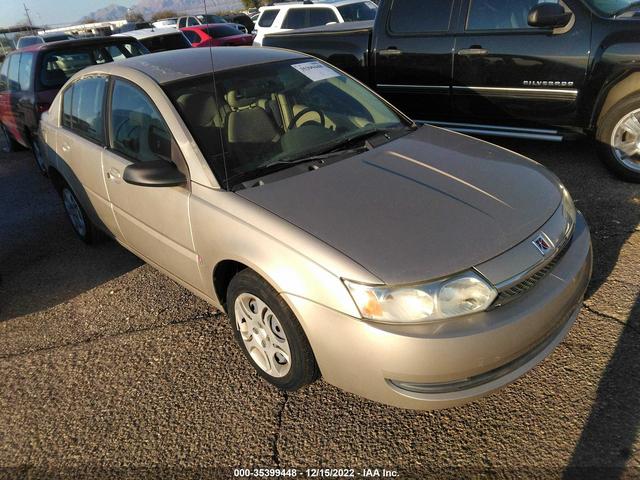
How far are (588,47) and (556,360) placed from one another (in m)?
3.08

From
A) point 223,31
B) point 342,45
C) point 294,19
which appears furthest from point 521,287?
point 223,31

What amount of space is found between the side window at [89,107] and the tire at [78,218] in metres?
0.66

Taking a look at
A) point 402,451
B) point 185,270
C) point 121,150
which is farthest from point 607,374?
point 121,150

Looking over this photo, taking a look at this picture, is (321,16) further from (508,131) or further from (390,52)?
(508,131)

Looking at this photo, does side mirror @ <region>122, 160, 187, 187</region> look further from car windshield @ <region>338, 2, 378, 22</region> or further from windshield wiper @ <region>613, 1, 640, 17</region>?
car windshield @ <region>338, 2, 378, 22</region>

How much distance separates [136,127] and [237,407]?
1.83 metres

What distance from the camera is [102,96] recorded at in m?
3.53

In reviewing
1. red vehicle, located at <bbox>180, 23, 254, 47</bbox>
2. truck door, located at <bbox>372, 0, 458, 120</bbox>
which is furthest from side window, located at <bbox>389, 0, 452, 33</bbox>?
red vehicle, located at <bbox>180, 23, 254, 47</bbox>

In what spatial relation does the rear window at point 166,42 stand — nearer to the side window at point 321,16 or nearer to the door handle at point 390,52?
the side window at point 321,16

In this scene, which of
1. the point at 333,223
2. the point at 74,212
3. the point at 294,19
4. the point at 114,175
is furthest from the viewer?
the point at 294,19

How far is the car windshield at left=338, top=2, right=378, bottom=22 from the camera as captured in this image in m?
10.8

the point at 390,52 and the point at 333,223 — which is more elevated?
the point at 390,52

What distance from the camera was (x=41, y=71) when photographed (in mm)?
6262

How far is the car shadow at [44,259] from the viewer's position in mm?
3865
